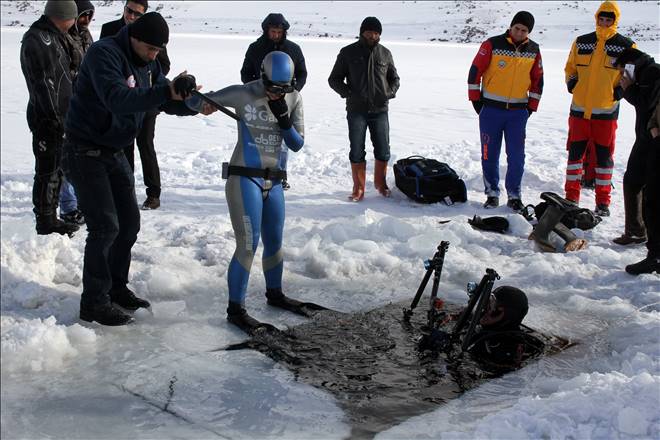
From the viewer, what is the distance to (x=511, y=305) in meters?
4.46

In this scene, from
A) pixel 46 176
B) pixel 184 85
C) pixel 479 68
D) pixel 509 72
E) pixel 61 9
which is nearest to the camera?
pixel 184 85

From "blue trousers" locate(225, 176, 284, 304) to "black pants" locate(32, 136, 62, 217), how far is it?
2.14 meters

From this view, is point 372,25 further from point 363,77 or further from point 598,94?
point 598,94

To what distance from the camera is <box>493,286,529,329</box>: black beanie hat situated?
4.46 meters

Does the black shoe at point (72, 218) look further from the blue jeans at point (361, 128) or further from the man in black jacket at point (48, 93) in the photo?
the blue jeans at point (361, 128)

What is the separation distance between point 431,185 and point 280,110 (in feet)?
12.2

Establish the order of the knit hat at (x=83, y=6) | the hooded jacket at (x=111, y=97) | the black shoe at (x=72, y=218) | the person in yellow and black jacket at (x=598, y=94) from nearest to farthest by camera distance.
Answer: the hooded jacket at (x=111, y=97)
the knit hat at (x=83, y=6)
the black shoe at (x=72, y=218)
the person in yellow and black jacket at (x=598, y=94)

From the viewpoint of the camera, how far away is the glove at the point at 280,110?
4.63m

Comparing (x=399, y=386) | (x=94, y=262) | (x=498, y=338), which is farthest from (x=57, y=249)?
(x=498, y=338)

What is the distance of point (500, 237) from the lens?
22.6 ft

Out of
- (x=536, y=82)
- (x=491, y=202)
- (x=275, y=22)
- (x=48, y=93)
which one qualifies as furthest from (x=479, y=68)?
(x=48, y=93)

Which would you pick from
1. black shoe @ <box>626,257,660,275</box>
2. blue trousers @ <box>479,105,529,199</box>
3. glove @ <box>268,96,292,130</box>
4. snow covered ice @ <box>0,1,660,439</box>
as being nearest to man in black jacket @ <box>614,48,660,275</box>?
black shoe @ <box>626,257,660,275</box>

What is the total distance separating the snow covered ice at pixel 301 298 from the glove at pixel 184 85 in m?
1.46

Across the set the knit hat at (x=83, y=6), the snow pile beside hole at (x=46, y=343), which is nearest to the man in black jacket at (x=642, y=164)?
the snow pile beside hole at (x=46, y=343)
